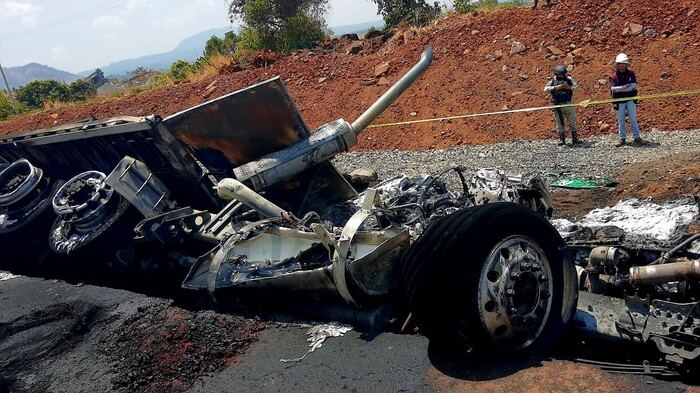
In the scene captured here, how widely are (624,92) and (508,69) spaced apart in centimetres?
500

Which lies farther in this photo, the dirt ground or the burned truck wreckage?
the dirt ground

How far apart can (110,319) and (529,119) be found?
34.0ft

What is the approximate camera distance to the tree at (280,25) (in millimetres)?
23375

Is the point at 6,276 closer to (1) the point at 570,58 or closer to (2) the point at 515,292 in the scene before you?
(2) the point at 515,292

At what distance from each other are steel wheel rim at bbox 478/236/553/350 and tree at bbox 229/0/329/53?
2063 cm

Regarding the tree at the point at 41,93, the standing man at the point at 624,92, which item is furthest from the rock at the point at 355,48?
the tree at the point at 41,93

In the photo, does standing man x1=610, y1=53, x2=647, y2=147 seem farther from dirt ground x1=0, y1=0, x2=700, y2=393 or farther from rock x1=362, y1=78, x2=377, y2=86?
rock x1=362, y1=78, x2=377, y2=86

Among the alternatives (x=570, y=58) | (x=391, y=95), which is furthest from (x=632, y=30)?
(x=391, y=95)

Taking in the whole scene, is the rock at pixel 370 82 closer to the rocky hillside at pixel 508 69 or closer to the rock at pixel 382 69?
the rocky hillside at pixel 508 69

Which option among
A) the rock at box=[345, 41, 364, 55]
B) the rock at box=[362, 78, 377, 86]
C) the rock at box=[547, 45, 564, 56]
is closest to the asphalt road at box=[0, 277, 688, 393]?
the rock at box=[547, 45, 564, 56]

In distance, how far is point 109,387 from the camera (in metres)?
3.76

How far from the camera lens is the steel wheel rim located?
3.16 metres

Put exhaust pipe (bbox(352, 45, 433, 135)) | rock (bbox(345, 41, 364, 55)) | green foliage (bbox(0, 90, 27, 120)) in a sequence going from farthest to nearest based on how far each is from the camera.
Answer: green foliage (bbox(0, 90, 27, 120)) → rock (bbox(345, 41, 364, 55)) → exhaust pipe (bbox(352, 45, 433, 135))

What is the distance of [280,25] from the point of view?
2427cm
